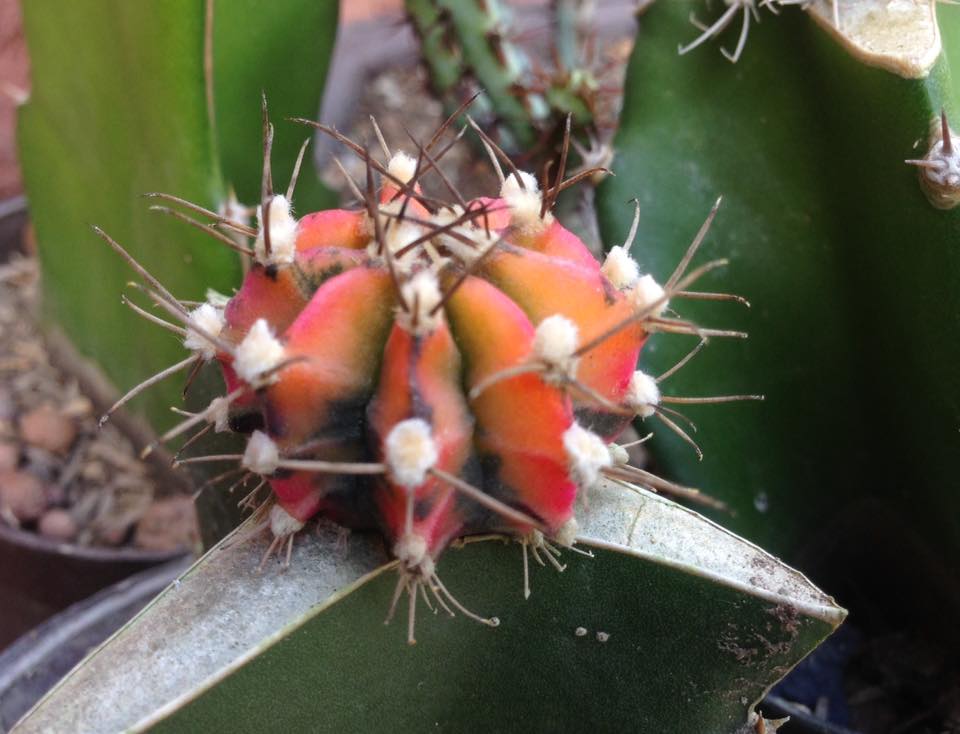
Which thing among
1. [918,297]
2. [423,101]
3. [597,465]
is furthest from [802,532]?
[423,101]

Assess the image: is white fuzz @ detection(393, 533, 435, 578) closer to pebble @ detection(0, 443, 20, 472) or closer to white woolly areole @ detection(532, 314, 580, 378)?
white woolly areole @ detection(532, 314, 580, 378)

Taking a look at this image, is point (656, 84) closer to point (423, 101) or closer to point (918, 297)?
point (918, 297)

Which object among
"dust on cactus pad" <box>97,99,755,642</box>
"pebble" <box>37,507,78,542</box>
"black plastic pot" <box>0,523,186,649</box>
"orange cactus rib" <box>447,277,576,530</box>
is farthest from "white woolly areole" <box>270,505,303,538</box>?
"pebble" <box>37,507,78,542</box>

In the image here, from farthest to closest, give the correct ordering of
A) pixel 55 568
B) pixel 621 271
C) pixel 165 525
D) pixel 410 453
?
pixel 165 525 < pixel 55 568 < pixel 621 271 < pixel 410 453

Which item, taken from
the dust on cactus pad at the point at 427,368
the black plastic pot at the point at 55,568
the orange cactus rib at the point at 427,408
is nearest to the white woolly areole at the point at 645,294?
the dust on cactus pad at the point at 427,368

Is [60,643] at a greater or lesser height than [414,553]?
lesser

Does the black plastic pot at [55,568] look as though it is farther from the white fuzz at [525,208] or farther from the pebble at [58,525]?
the white fuzz at [525,208]

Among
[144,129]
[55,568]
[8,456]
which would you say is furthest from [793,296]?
[8,456]

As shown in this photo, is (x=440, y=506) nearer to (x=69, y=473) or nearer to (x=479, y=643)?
(x=479, y=643)
